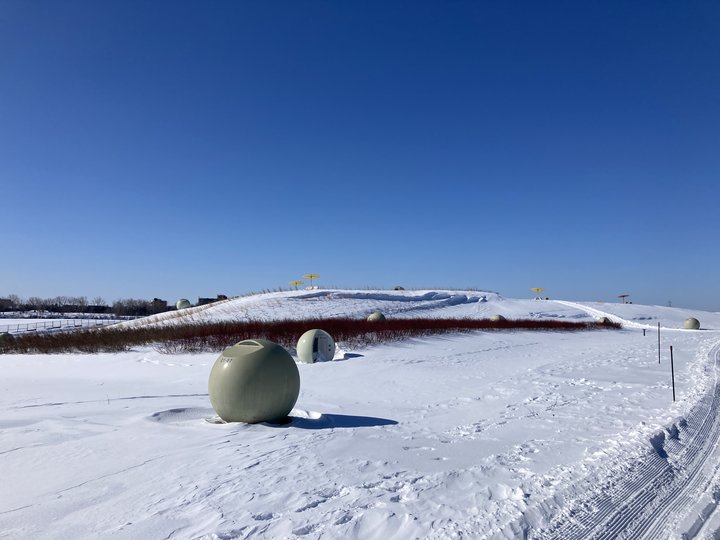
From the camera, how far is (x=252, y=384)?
7707mm

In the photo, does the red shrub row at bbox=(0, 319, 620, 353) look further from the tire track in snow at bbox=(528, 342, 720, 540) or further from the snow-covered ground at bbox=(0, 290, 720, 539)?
the tire track in snow at bbox=(528, 342, 720, 540)

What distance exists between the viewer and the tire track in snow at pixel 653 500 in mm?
4285

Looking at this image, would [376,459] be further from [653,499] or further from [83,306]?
[83,306]

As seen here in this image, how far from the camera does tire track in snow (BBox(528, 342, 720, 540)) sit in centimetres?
429

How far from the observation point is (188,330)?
25.7m

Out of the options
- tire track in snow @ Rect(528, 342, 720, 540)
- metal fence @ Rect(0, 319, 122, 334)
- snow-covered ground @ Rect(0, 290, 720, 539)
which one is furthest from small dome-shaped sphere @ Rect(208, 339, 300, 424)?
metal fence @ Rect(0, 319, 122, 334)

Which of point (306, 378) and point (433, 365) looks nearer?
point (306, 378)

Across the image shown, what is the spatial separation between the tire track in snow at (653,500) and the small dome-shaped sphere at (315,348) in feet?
40.1

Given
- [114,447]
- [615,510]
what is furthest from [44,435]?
[615,510]

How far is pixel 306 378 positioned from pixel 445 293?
144 ft

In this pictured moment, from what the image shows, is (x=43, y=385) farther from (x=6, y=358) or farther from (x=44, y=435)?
(x=6, y=358)

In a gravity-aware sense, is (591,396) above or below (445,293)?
below

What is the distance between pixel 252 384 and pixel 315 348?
1002cm

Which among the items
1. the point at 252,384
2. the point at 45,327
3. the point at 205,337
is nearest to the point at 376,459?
the point at 252,384
